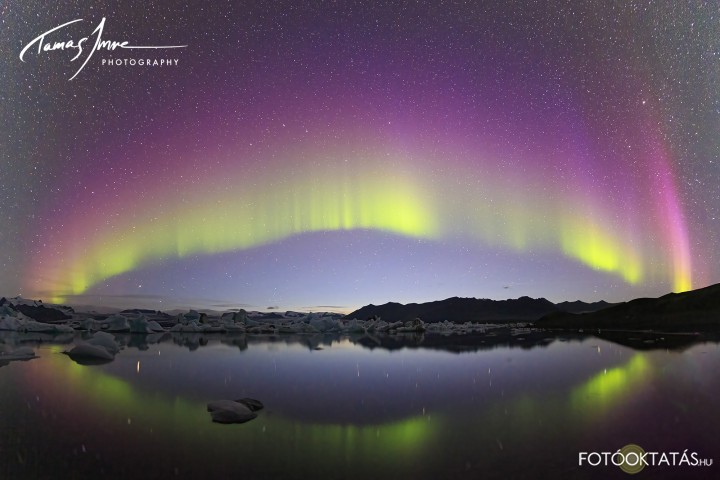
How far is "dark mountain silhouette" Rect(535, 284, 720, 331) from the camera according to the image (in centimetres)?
10356

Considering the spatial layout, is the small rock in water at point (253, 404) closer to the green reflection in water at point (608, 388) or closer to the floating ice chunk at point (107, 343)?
the green reflection in water at point (608, 388)

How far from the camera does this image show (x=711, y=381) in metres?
20.1

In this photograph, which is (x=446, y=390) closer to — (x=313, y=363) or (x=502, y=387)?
(x=502, y=387)

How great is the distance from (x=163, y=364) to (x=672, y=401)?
2754 centimetres

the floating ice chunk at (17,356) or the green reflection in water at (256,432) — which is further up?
the green reflection in water at (256,432)

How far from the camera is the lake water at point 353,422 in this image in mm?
9188

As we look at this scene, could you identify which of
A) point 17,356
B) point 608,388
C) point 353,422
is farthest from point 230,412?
point 17,356

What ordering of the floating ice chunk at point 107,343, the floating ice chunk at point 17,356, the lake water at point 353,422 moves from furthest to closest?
the floating ice chunk at point 107,343 < the floating ice chunk at point 17,356 < the lake water at point 353,422

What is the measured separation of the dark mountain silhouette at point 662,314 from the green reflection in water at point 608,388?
284 feet

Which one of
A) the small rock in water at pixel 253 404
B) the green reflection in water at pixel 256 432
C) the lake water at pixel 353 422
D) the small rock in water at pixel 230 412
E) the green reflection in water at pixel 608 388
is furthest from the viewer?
the green reflection in water at pixel 608 388

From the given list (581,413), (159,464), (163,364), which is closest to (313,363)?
(163,364)

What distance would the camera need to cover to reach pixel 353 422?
1333 centimetres

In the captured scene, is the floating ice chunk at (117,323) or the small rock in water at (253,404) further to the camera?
the floating ice chunk at (117,323)


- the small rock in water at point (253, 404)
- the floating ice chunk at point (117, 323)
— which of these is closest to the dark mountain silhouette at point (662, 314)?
the small rock in water at point (253, 404)
